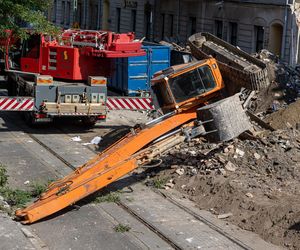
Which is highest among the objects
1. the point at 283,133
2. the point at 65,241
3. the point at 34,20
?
the point at 34,20

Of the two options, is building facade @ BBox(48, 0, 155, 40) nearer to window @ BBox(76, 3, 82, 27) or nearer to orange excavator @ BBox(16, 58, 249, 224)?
window @ BBox(76, 3, 82, 27)

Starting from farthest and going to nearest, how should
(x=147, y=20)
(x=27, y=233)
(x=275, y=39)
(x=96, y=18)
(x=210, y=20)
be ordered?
(x=96, y=18) → (x=147, y=20) → (x=210, y=20) → (x=275, y=39) → (x=27, y=233)

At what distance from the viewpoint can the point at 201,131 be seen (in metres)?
12.3

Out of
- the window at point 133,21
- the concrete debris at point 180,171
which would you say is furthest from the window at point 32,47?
the window at point 133,21

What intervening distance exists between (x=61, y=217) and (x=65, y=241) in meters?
1.10

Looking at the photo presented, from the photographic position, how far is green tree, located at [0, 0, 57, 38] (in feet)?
51.0

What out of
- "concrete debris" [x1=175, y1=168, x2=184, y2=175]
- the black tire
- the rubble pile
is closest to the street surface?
"concrete debris" [x1=175, y1=168, x2=184, y2=175]

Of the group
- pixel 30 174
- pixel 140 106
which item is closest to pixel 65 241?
pixel 30 174

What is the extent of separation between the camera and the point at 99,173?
12.0 m

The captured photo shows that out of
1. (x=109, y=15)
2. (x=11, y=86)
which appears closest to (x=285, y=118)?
(x=11, y=86)

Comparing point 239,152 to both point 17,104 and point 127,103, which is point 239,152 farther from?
point 17,104

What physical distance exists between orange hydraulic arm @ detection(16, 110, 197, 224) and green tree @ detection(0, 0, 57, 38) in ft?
14.7

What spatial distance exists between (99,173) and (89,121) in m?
7.48

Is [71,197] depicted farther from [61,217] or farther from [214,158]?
[214,158]
